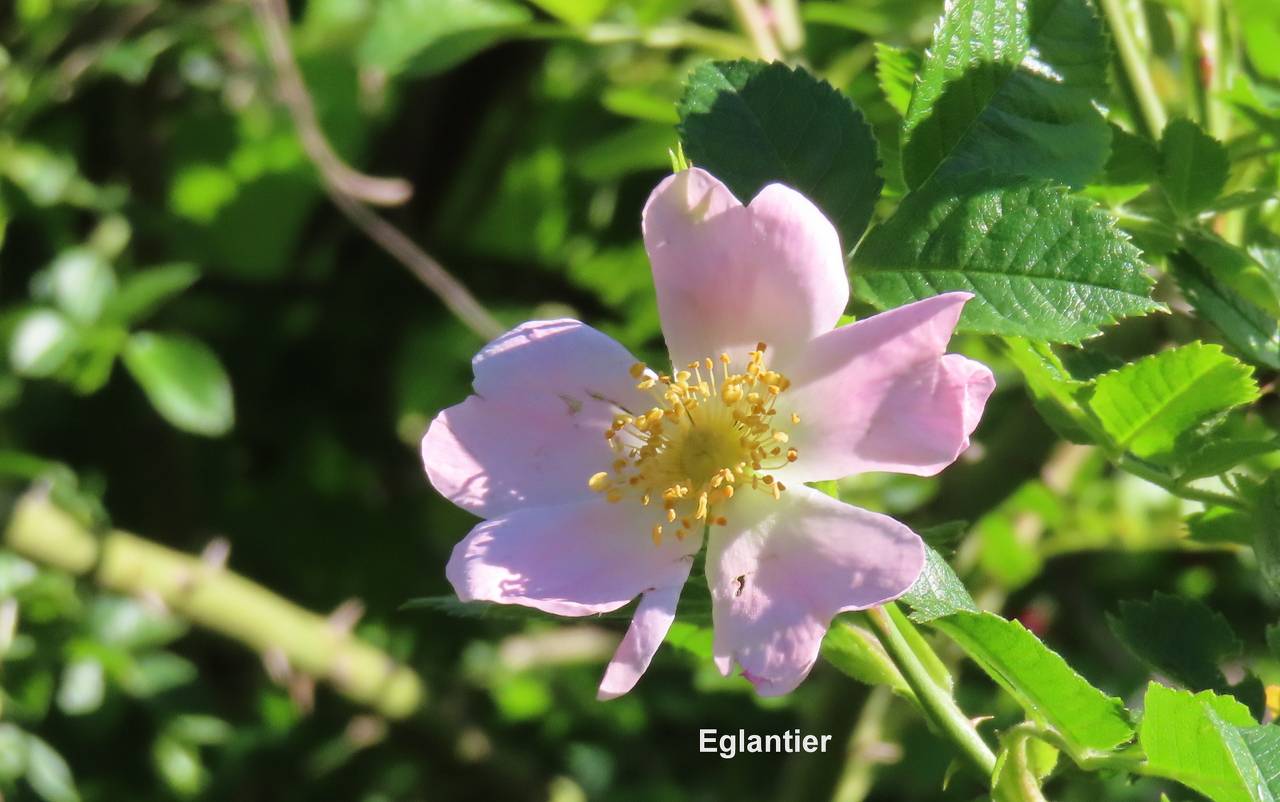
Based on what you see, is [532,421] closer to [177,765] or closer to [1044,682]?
[1044,682]

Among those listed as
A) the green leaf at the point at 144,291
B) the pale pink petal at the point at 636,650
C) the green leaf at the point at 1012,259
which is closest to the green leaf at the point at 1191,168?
the green leaf at the point at 1012,259

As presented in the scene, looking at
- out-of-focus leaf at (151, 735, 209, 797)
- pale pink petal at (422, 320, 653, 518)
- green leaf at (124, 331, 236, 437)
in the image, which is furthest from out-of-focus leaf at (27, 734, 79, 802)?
pale pink petal at (422, 320, 653, 518)

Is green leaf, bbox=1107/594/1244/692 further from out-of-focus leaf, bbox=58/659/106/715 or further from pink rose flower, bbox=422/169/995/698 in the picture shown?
out-of-focus leaf, bbox=58/659/106/715

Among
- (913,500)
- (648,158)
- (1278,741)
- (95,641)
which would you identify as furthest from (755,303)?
(95,641)

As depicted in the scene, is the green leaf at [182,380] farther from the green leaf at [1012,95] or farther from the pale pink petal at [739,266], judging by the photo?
the green leaf at [1012,95]

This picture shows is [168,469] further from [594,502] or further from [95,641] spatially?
[594,502]

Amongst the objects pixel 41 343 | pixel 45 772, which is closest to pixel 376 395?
pixel 41 343

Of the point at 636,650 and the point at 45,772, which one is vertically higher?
the point at 636,650
